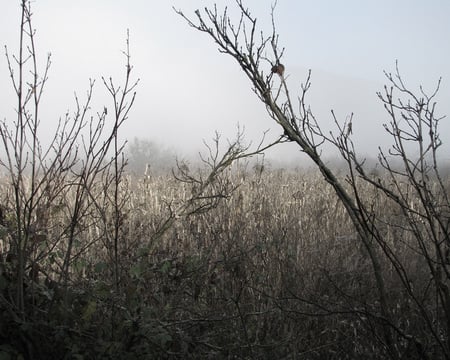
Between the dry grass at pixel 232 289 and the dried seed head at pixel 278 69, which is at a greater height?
the dried seed head at pixel 278 69

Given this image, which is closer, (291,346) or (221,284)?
(291,346)

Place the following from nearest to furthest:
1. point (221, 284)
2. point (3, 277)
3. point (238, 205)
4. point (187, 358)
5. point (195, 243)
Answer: point (3, 277)
point (187, 358)
point (221, 284)
point (195, 243)
point (238, 205)

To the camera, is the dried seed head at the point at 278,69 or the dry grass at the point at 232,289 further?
the dried seed head at the point at 278,69

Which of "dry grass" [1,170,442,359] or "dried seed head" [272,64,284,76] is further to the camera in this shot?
"dried seed head" [272,64,284,76]

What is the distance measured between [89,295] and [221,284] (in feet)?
4.79

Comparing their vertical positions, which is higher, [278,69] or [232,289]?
[278,69]

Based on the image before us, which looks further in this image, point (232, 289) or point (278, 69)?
point (232, 289)

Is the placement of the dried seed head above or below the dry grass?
above

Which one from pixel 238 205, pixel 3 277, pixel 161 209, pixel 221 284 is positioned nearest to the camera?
pixel 3 277

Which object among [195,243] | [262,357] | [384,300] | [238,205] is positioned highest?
[238,205]

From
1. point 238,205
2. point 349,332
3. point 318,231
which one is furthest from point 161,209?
point 349,332

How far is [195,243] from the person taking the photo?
437 cm

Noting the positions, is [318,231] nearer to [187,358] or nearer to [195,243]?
[195,243]

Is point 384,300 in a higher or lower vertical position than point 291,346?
higher
